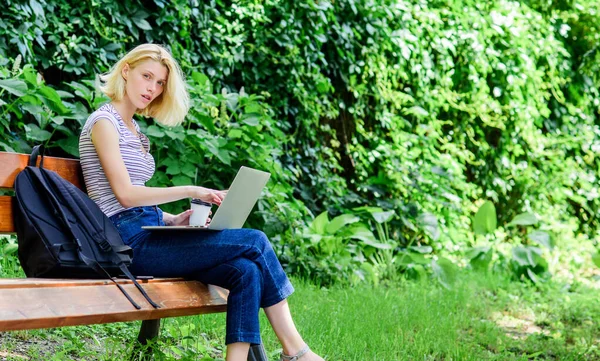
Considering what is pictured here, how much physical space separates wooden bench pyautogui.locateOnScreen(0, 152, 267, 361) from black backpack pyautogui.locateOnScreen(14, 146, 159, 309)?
0.12 feet

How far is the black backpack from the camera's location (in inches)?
89.4

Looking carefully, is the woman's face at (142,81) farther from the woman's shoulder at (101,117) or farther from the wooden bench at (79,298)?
the wooden bench at (79,298)

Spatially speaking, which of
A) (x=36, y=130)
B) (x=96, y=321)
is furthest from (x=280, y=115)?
(x=96, y=321)

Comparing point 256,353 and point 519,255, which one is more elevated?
point 256,353

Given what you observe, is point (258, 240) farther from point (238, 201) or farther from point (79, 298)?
point (79, 298)

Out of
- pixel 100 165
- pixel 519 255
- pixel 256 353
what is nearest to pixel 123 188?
pixel 100 165

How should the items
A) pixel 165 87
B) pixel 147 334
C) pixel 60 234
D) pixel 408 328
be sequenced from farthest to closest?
pixel 408 328
pixel 165 87
pixel 147 334
pixel 60 234

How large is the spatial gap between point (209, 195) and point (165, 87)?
565 millimetres

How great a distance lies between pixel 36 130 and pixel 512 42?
15.1 ft

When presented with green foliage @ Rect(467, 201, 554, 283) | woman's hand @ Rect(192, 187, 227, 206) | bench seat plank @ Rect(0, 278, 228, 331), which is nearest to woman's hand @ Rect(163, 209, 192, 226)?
woman's hand @ Rect(192, 187, 227, 206)

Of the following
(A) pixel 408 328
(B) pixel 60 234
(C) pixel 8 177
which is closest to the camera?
(B) pixel 60 234

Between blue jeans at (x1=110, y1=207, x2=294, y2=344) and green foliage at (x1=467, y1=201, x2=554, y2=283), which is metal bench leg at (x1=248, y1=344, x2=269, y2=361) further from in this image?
green foliage at (x1=467, y1=201, x2=554, y2=283)

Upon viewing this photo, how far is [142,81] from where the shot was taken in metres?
2.79

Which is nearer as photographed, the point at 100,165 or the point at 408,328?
the point at 100,165
